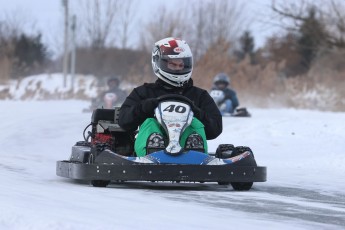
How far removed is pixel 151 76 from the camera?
38906mm

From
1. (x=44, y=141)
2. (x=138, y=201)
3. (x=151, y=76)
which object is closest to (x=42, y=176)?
(x=138, y=201)

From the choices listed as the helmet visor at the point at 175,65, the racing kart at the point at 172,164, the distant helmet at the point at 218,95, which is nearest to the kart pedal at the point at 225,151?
the racing kart at the point at 172,164

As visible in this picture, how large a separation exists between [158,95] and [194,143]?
71cm

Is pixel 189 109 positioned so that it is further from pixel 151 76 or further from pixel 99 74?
pixel 99 74

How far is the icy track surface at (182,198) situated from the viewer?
18.0 feet

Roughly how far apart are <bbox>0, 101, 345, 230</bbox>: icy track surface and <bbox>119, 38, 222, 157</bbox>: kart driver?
0.49 metres

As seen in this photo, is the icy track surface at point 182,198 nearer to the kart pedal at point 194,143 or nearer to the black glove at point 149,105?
the kart pedal at point 194,143

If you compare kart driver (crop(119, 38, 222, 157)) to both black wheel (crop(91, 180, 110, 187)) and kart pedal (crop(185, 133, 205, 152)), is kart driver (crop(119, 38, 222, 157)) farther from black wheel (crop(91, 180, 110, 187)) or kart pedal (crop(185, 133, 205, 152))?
black wheel (crop(91, 180, 110, 187))

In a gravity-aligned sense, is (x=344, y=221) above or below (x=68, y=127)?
below

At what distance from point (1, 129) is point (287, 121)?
5.32 meters

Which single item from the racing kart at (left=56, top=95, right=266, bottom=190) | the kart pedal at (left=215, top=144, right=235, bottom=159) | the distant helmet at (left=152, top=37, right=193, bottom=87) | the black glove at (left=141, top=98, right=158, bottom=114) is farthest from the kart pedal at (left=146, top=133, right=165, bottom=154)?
the distant helmet at (left=152, top=37, right=193, bottom=87)

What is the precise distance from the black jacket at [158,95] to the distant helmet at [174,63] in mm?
84

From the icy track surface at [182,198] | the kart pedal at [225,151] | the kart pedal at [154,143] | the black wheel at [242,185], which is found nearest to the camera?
the icy track surface at [182,198]

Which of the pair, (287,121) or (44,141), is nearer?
(44,141)
